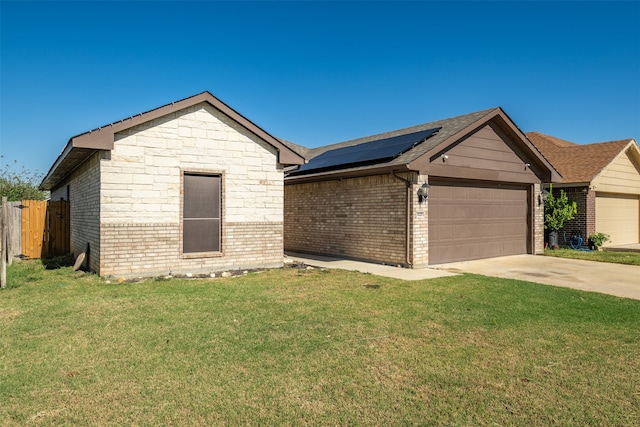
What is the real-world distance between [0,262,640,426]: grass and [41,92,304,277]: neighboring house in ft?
6.43

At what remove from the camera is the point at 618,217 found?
62.5ft

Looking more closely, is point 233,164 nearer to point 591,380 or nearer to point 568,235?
point 591,380

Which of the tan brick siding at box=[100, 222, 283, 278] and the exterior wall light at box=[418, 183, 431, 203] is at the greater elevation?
the exterior wall light at box=[418, 183, 431, 203]

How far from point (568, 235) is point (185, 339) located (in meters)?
17.6

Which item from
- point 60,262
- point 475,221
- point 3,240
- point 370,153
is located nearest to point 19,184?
point 60,262

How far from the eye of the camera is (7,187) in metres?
33.6

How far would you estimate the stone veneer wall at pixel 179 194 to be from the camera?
916 cm

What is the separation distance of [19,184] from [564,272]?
41.7m

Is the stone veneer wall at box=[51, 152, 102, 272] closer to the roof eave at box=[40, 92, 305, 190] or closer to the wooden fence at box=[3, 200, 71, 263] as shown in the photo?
the roof eave at box=[40, 92, 305, 190]

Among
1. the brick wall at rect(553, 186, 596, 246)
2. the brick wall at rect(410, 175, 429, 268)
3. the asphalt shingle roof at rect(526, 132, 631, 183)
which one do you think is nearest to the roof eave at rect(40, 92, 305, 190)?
the brick wall at rect(410, 175, 429, 268)

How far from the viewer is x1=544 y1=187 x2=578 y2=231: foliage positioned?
54.9ft

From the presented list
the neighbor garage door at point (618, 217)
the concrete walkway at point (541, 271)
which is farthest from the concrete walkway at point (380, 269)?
the neighbor garage door at point (618, 217)

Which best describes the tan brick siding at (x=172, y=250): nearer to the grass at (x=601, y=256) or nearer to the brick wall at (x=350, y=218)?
the brick wall at (x=350, y=218)

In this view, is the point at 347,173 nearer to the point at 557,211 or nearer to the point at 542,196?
the point at 542,196
